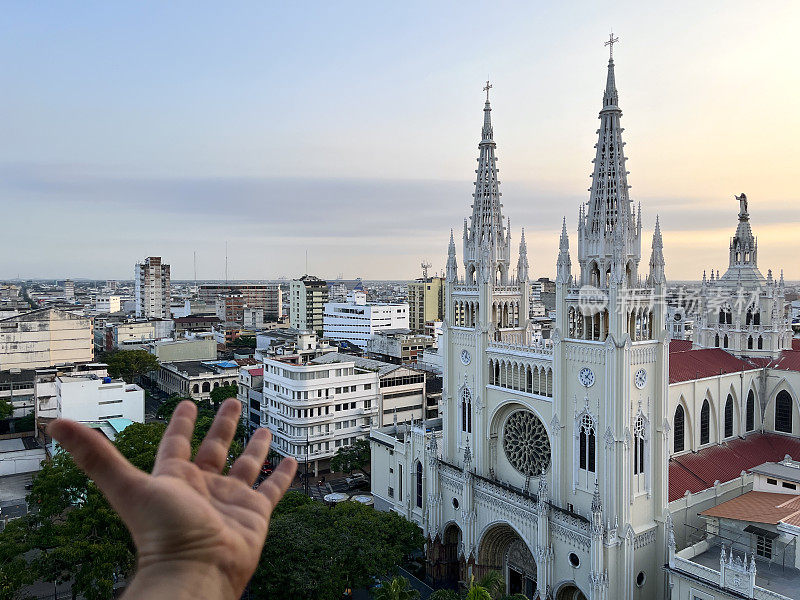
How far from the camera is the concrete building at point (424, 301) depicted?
16650cm

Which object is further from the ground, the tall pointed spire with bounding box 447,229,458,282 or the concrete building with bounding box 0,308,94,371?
the tall pointed spire with bounding box 447,229,458,282

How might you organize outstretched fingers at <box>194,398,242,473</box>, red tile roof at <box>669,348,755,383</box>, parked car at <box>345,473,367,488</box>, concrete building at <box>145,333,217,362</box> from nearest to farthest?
outstretched fingers at <box>194,398,242,473</box> < red tile roof at <box>669,348,755,383</box> < parked car at <box>345,473,367,488</box> < concrete building at <box>145,333,217,362</box>

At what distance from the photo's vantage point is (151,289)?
592 feet

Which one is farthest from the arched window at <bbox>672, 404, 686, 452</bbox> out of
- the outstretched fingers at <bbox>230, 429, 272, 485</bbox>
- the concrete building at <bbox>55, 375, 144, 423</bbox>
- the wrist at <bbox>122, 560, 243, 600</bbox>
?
the concrete building at <bbox>55, 375, 144, 423</bbox>

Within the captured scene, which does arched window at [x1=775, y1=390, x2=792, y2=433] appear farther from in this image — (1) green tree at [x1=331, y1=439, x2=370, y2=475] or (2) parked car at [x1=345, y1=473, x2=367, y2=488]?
(2) parked car at [x1=345, y1=473, x2=367, y2=488]

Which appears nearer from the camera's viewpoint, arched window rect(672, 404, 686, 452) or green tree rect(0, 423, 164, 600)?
green tree rect(0, 423, 164, 600)

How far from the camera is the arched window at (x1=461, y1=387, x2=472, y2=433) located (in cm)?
4450

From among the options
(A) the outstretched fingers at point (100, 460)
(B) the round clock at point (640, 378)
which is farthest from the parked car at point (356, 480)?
(A) the outstretched fingers at point (100, 460)

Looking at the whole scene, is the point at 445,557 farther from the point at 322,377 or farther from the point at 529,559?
the point at 322,377

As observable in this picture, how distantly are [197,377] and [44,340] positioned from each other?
2795cm

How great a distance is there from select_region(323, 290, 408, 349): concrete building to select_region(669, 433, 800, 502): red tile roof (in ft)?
316

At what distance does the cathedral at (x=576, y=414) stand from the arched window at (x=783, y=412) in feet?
1.41

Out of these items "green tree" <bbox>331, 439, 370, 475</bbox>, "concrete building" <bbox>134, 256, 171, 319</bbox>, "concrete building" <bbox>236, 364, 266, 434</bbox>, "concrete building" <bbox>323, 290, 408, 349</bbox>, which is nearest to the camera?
"green tree" <bbox>331, 439, 370, 475</bbox>

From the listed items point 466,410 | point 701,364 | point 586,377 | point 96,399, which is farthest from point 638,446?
point 96,399
